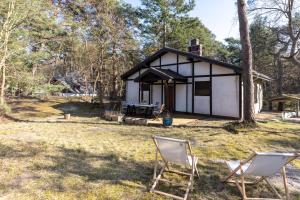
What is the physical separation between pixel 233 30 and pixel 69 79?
29565 mm

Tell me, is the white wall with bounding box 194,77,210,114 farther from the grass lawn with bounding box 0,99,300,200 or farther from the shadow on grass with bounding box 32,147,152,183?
the shadow on grass with bounding box 32,147,152,183

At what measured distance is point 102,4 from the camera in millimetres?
18656

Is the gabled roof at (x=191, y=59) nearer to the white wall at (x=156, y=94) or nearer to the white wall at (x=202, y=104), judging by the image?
the white wall at (x=202, y=104)

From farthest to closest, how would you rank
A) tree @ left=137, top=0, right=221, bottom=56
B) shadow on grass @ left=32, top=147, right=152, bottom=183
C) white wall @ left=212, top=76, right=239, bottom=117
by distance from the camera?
tree @ left=137, top=0, right=221, bottom=56 → white wall @ left=212, top=76, right=239, bottom=117 → shadow on grass @ left=32, top=147, right=152, bottom=183

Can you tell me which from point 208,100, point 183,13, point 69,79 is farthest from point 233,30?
point 69,79

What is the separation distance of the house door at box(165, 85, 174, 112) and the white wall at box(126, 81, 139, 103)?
2778 mm

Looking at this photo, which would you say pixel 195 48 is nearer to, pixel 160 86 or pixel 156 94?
pixel 160 86

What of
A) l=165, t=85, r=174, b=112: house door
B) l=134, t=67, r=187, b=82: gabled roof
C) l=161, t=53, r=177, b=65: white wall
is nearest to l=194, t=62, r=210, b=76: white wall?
l=134, t=67, r=187, b=82: gabled roof

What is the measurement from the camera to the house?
12.2m

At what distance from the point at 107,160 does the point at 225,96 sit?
29.1ft

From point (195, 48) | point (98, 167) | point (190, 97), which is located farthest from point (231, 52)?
point (98, 167)

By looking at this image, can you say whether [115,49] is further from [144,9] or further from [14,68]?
[14,68]

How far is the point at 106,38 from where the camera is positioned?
18.6 metres

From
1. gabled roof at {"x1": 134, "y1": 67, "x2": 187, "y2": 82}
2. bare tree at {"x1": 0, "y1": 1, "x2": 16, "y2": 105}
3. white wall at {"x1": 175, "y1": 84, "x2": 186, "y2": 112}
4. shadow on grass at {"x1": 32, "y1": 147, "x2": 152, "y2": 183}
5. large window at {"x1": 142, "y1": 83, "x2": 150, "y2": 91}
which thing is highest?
bare tree at {"x1": 0, "y1": 1, "x2": 16, "y2": 105}
